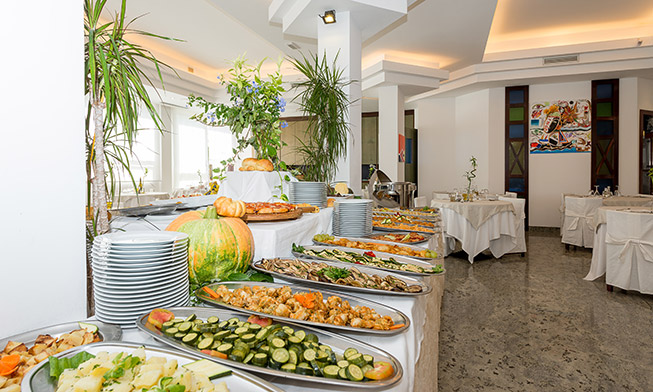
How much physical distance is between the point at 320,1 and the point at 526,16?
4439mm

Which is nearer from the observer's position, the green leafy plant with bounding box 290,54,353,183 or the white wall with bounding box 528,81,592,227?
the green leafy plant with bounding box 290,54,353,183

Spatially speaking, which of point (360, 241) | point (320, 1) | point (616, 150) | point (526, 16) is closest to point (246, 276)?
point (360, 241)

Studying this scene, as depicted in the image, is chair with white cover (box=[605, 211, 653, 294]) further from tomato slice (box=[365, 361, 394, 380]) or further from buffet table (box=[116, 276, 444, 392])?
tomato slice (box=[365, 361, 394, 380])

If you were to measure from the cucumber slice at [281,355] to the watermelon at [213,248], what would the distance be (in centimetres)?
50

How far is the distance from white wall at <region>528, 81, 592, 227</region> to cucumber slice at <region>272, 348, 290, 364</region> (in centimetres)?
886

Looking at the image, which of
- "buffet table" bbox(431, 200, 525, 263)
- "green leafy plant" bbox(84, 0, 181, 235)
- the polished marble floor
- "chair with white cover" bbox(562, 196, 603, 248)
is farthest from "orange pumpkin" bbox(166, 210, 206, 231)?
"chair with white cover" bbox(562, 196, 603, 248)

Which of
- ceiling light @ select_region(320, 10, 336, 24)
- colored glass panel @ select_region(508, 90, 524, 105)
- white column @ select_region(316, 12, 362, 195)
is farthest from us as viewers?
colored glass panel @ select_region(508, 90, 524, 105)

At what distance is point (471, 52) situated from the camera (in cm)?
689

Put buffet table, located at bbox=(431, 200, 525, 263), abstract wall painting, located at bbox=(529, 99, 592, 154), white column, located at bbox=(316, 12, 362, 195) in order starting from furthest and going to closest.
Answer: abstract wall painting, located at bbox=(529, 99, 592, 154)
buffet table, located at bbox=(431, 200, 525, 263)
white column, located at bbox=(316, 12, 362, 195)

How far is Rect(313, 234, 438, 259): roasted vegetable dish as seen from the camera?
148cm

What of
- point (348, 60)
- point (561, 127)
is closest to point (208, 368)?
point (348, 60)

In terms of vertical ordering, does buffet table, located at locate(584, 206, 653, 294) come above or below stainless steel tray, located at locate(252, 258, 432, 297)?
below

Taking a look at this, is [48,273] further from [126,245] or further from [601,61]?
[601,61]

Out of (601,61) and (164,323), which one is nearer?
(164,323)
